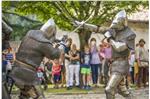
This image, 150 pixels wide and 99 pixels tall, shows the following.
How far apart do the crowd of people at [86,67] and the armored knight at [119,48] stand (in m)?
4.06

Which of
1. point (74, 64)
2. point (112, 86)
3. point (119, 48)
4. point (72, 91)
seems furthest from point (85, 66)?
point (119, 48)

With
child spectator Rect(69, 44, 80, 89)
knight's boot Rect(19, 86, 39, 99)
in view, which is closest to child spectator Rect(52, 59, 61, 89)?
child spectator Rect(69, 44, 80, 89)

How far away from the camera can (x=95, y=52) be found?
679 inches

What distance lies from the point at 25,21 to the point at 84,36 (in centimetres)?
198

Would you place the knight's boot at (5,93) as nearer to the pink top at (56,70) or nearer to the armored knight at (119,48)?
the armored knight at (119,48)

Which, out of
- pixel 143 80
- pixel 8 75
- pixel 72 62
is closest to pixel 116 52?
pixel 8 75

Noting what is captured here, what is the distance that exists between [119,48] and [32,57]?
162cm

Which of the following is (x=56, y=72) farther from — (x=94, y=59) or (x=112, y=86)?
(x=112, y=86)

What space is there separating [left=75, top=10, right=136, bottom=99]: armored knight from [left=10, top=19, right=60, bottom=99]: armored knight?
1014mm

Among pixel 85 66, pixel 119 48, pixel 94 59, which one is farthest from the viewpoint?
pixel 94 59

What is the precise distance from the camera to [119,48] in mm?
11805

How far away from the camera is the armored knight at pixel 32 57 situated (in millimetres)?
11102

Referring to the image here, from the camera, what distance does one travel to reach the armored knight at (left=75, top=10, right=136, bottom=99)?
11883mm

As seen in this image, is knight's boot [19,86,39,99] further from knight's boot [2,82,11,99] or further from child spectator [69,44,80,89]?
child spectator [69,44,80,89]
